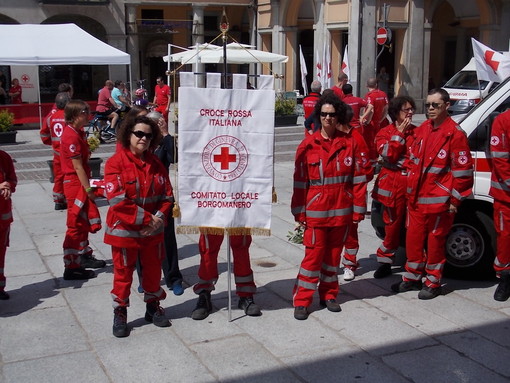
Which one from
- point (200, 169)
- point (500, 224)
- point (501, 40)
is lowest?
point (500, 224)

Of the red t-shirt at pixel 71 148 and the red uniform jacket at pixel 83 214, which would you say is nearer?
the red t-shirt at pixel 71 148

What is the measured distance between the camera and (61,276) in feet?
22.8

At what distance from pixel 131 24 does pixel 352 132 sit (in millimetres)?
25106

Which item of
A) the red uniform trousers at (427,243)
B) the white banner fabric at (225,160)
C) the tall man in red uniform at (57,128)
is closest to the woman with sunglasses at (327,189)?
the white banner fabric at (225,160)

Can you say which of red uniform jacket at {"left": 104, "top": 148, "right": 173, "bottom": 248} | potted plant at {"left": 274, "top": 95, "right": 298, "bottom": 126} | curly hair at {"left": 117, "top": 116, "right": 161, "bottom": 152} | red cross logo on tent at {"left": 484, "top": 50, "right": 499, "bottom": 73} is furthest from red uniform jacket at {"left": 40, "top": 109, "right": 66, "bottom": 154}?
potted plant at {"left": 274, "top": 95, "right": 298, "bottom": 126}

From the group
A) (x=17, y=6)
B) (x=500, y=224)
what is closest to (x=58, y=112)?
(x=500, y=224)

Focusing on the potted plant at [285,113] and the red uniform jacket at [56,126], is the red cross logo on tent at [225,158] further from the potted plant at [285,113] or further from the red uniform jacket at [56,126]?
the potted plant at [285,113]

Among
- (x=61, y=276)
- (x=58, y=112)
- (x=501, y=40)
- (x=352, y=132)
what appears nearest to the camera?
(x=352, y=132)

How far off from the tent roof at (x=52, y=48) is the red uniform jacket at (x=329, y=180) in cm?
1179

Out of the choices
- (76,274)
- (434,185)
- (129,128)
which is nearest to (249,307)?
(129,128)

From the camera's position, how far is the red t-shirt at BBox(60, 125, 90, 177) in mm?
6492

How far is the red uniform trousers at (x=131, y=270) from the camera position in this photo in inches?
204

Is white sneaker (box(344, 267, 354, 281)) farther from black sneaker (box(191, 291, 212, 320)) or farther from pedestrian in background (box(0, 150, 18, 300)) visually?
pedestrian in background (box(0, 150, 18, 300))

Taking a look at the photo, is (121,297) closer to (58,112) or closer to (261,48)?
(58,112)
